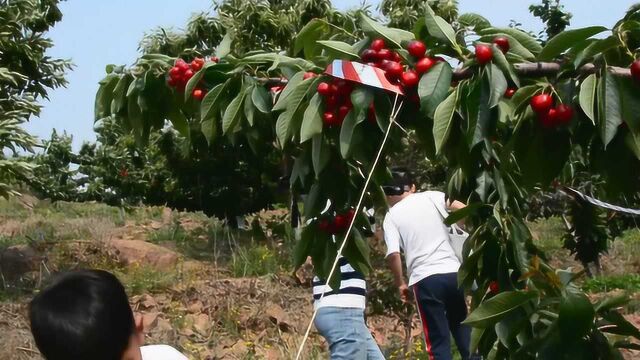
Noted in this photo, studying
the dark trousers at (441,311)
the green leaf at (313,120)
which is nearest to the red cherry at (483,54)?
the green leaf at (313,120)

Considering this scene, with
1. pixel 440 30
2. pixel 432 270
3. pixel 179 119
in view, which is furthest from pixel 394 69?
pixel 432 270

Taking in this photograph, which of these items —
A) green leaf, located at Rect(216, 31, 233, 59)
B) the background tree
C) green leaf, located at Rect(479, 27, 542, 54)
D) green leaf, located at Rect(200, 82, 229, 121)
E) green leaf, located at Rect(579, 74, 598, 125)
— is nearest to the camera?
green leaf, located at Rect(579, 74, 598, 125)

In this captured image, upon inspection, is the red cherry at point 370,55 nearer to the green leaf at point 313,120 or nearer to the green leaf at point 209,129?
the green leaf at point 313,120

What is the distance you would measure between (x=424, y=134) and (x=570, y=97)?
0.45 metres

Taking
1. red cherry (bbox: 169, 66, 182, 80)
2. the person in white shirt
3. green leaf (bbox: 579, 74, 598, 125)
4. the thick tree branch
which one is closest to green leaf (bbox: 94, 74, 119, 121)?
red cherry (bbox: 169, 66, 182, 80)

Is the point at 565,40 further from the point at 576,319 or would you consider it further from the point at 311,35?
the point at 311,35

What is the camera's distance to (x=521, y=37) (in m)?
2.40

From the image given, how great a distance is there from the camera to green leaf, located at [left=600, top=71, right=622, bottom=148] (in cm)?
205

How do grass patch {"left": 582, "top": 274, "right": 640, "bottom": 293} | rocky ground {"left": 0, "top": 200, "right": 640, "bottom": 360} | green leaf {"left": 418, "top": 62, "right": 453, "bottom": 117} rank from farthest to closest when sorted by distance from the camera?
grass patch {"left": 582, "top": 274, "right": 640, "bottom": 293} < rocky ground {"left": 0, "top": 200, "right": 640, "bottom": 360} < green leaf {"left": 418, "top": 62, "right": 453, "bottom": 117}

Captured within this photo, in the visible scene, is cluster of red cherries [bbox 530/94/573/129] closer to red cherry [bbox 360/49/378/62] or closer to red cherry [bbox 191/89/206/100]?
red cherry [bbox 360/49/378/62]

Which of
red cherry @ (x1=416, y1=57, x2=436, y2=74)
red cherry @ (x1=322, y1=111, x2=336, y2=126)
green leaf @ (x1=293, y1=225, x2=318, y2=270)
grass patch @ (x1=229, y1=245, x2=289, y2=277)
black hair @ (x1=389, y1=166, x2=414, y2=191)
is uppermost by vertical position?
red cherry @ (x1=416, y1=57, x2=436, y2=74)

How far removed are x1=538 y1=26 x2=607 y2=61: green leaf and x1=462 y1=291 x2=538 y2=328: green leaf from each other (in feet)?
1.82

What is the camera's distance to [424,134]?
253cm

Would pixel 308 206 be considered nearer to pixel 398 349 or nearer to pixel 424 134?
pixel 424 134
